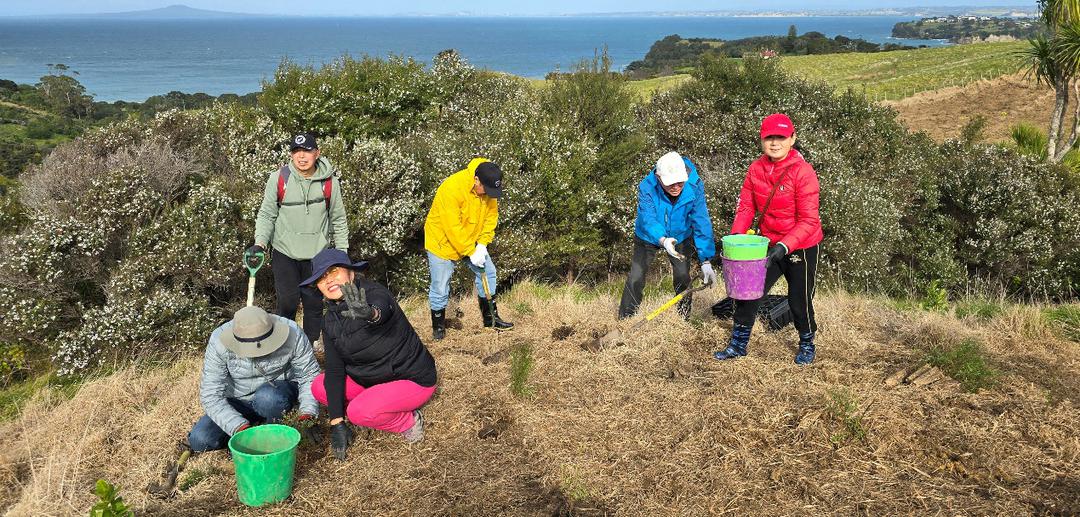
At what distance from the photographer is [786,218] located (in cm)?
516

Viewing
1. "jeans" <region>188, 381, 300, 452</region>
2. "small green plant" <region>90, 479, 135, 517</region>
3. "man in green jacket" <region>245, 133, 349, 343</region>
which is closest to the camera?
"small green plant" <region>90, 479, 135, 517</region>

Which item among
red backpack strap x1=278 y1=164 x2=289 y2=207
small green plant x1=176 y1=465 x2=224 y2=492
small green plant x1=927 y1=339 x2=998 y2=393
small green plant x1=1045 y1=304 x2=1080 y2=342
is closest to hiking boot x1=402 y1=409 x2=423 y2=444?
small green plant x1=176 y1=465 x2=224 y2=492

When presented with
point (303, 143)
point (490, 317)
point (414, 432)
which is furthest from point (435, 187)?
point (414, 432)

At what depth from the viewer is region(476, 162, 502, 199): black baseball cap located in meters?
5.78

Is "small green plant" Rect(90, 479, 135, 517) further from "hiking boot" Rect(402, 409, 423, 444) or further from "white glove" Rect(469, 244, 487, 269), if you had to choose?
"white glove" Rect(469, 244, 487, 269)

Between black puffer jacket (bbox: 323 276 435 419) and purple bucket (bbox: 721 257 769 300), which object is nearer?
black puffer jacket (bbox: 323 276 435 419)

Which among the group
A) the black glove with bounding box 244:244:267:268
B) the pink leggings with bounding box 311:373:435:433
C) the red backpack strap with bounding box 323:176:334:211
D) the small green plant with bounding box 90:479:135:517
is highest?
the red backpack strap with bounding box 323:176:334:211

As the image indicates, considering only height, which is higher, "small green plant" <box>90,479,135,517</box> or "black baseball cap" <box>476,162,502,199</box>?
"black baseball cap" <box>476,162,502,199</box>

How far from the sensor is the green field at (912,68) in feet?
128

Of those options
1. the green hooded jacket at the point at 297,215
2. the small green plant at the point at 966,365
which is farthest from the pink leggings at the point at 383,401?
the small green plant at the point at 966,365

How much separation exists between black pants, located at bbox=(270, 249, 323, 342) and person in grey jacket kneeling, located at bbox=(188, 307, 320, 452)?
117cm

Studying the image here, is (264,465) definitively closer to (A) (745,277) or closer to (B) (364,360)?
(B) (364,360)

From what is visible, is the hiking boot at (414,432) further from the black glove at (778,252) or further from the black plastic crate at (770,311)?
the black plastic crate at (770,311)

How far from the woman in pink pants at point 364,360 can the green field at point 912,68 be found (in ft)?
107
